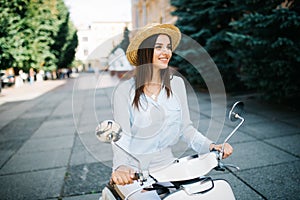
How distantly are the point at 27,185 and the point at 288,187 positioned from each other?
3.13 m

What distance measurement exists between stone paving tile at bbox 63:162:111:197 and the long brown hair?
199cm

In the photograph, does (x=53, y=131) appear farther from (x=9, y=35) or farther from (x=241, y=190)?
(x=9, y=35)

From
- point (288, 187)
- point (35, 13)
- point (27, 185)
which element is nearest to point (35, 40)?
point (35, 13)

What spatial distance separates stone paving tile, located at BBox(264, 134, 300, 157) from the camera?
4.02 meters

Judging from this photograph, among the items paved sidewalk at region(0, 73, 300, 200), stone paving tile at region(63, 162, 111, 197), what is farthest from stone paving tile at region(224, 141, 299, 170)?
stone paving tile at region(63, 162, 111, 197)

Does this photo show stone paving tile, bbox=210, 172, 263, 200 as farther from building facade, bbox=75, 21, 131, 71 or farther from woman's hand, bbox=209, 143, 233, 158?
building facade, bbox=75, 21, 131, 71

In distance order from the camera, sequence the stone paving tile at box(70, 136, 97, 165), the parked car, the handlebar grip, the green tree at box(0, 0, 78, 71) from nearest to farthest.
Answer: the handlebar grip < the stone paving tile at box(70, 136, 97, 165) < the green tree at box(0, 0, 78, 71) < the parked car

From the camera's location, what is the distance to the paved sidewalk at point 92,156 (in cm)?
167

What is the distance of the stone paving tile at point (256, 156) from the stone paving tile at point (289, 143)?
13 centimetres

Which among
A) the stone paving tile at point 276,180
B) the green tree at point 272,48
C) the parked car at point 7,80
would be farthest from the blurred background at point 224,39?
the parked car at point 7,80

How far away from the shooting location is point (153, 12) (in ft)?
74.3

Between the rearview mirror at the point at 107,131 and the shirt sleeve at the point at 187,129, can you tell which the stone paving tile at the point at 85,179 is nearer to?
the shirt sleeve at the point at 187,129

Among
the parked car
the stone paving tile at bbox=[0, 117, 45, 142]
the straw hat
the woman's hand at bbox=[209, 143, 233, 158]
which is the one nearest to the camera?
the straw hat

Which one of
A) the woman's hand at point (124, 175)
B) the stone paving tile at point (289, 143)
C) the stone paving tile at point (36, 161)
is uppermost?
the woman's hand at point (124, 175)
